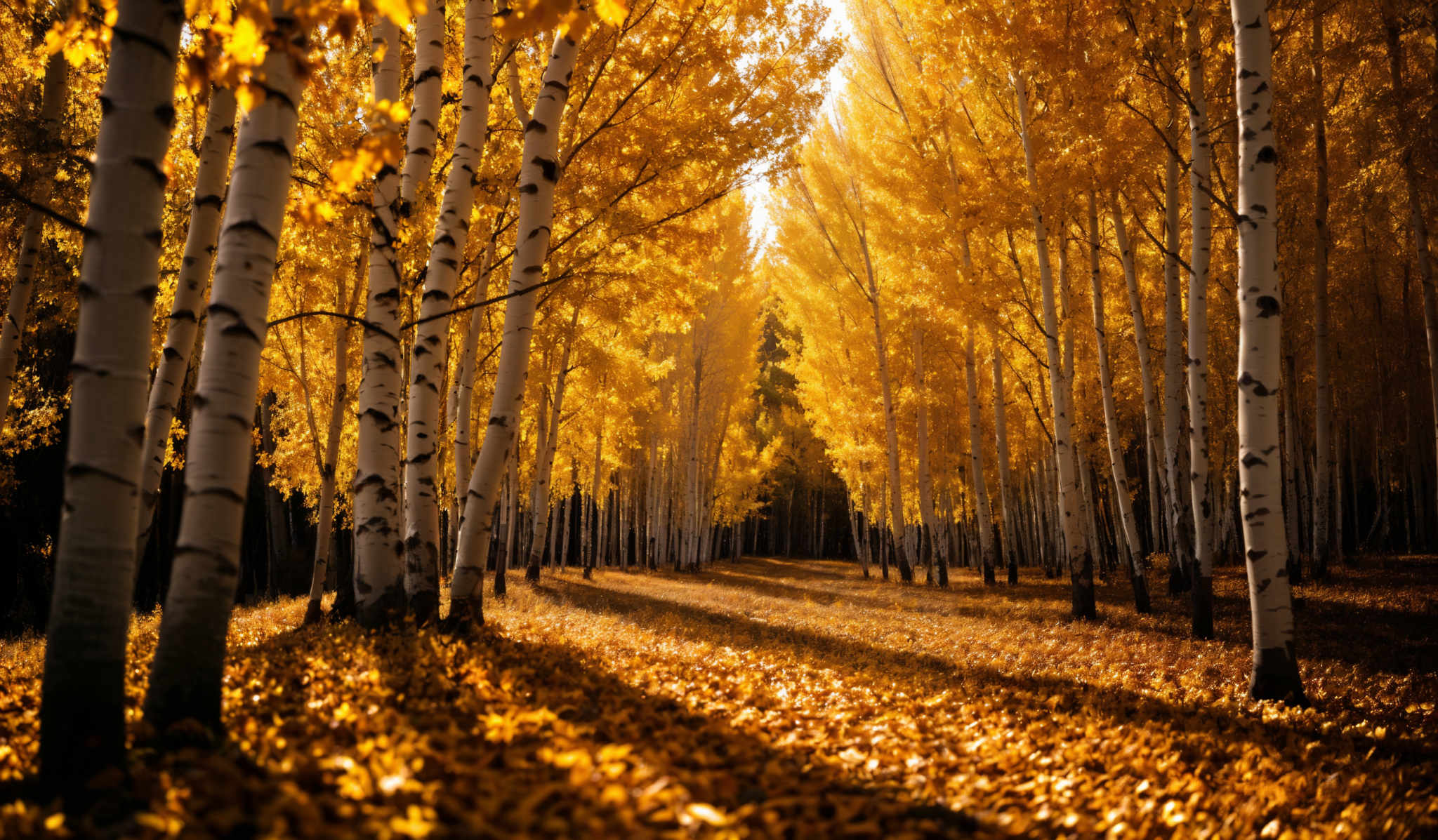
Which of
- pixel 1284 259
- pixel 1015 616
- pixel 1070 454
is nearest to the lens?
pixel 1070 454

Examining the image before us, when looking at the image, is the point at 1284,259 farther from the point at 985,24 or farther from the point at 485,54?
the point at 485,54

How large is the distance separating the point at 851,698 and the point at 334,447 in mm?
6480

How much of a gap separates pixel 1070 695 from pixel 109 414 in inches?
201

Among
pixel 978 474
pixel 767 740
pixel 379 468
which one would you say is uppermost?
pixel 978 474

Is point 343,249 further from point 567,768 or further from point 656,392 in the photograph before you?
point 567,768

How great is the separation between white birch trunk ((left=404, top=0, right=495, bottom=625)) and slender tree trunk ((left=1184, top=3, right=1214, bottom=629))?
6597 millimetres

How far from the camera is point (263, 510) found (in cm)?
2212

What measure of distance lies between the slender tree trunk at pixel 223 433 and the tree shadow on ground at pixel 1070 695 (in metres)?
3.87

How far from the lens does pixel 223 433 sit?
2396 millimetres

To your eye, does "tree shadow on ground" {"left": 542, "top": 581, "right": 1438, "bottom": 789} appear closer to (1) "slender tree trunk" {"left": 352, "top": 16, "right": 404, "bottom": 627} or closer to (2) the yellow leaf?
(1) "slender tree trunk" {"left": 352, "top": 16, "right": 404, "bottom": 627}

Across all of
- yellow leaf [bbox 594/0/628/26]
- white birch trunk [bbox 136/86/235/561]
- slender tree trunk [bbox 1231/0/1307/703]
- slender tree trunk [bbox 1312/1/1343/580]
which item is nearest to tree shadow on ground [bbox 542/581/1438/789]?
slender tree trunk [bbox 1231/0/1307/703]

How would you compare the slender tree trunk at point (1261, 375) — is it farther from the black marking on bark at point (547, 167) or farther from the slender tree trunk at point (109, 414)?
the slender tree trunk at point (109, 414)

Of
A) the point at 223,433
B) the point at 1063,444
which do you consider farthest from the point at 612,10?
the point at 1063,444

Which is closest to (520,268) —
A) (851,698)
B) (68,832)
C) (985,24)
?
(851,698)
